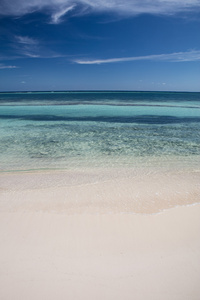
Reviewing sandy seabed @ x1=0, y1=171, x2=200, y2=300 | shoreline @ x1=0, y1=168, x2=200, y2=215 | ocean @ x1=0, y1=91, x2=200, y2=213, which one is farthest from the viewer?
ocean @ x1=0, y1=91, x2=200, y2=213

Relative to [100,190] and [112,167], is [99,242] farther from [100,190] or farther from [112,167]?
[112,167]

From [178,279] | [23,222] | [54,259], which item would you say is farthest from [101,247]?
[23,222]

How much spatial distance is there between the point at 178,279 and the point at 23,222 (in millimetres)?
2789

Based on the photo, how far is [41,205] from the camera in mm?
4246

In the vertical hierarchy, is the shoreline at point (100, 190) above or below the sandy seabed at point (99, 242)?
above

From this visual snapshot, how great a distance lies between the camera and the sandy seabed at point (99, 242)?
8.08 ft

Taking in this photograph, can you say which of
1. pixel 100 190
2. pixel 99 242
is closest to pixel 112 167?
pixel 100 190

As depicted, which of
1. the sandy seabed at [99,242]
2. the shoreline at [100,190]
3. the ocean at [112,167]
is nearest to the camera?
the sandy seabed at [99,242]

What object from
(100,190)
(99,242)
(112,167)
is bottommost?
(99,242)

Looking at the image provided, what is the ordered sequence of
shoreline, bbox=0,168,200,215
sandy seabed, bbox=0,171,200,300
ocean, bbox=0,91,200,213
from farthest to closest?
ocean, bbox=0,91,200,213, shoreline, bbox=0,168,200,215, sandy seabed, bbox=0,171,200,300

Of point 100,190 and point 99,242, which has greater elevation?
point 100,190

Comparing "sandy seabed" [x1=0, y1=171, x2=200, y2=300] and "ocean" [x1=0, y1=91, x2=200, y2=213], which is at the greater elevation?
"ocean" [x1=0, y1=91, x2=200, y2=213]

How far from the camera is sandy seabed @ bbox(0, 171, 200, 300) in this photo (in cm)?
246

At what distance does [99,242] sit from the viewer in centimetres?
317
